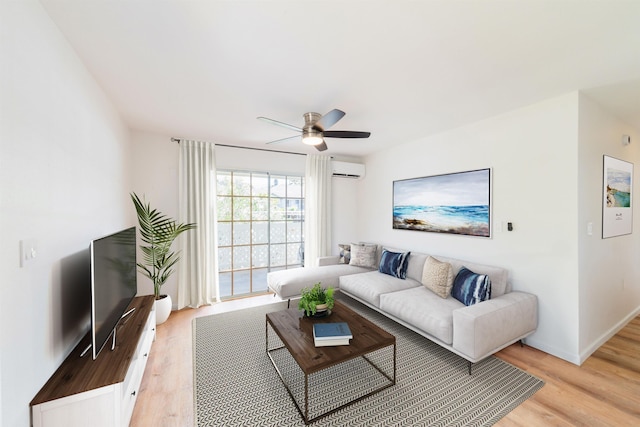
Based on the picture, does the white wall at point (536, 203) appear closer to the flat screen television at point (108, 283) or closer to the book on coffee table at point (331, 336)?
the book on coffee table at point (331, 336)

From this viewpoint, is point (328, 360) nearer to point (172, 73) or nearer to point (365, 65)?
point (365, 65)

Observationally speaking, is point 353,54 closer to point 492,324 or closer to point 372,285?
point 492,324

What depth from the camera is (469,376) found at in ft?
7.07

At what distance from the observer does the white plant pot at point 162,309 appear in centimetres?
314

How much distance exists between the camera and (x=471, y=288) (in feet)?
8.59

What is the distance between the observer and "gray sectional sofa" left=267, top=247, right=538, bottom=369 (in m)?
2.16

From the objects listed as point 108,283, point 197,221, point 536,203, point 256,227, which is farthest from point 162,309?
point 536,203

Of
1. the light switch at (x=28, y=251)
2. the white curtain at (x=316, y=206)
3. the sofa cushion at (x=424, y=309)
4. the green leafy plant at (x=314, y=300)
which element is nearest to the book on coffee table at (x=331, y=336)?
the green leafy plant at (x=314, y=300)

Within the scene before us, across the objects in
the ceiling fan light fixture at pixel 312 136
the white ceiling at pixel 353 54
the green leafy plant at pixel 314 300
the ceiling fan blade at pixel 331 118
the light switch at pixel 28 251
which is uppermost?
the white ceiling at pixel 353 54

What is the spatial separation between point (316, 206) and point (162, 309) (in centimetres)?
280

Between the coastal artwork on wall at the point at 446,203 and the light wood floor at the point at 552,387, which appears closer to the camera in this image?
the light wood floor at the point at 552,387

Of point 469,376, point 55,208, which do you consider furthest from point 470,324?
point 55,208

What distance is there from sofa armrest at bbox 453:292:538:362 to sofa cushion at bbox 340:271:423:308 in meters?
1.03

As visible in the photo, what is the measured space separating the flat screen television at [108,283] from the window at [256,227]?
1831 millimetres
